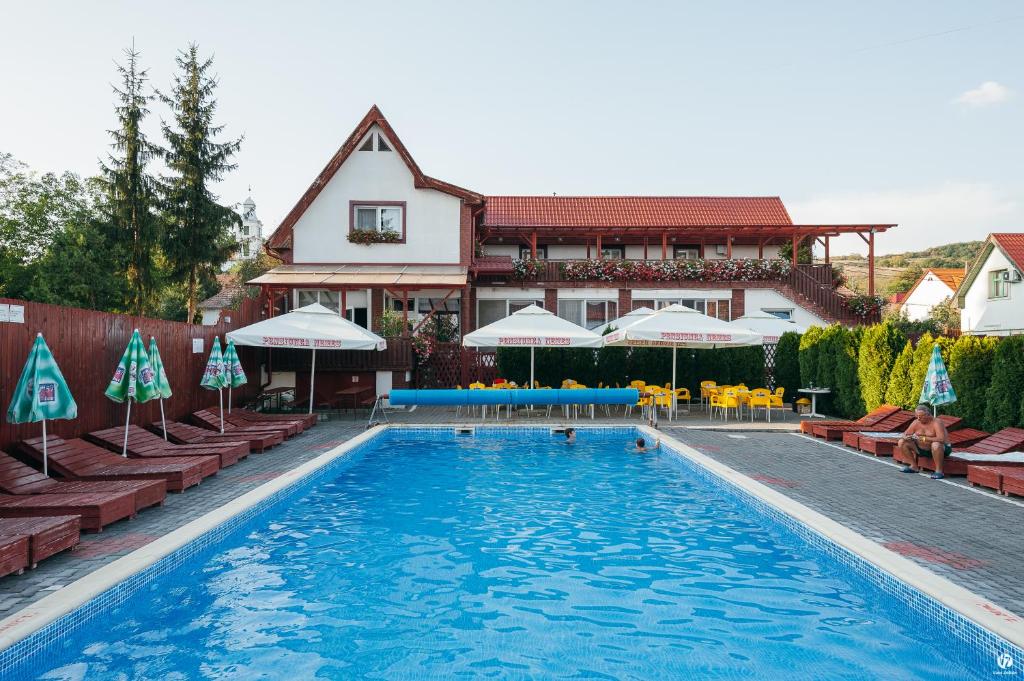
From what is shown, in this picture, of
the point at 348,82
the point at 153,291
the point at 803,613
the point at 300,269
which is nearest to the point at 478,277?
the point at 300,269

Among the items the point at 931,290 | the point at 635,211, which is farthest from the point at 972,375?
the point at 931,290

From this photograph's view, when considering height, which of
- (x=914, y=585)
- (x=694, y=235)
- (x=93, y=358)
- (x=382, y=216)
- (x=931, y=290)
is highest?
(x=931, y=290)

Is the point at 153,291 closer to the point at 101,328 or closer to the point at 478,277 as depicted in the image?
the point at 478,277

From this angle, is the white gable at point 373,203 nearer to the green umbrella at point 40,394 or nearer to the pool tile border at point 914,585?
the green umbrella at point 40,394

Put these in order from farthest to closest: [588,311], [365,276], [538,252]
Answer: [538,252]
[588,311]
[365,276]

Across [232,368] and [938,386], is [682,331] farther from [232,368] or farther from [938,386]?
[232,368]

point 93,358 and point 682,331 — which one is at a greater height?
point 682,331

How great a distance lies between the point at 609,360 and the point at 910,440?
11199 millimetres

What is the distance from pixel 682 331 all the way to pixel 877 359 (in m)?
4.31

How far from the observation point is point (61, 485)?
23.9 ft

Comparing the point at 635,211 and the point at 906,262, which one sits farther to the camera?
the point at 906,262

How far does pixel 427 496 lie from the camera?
917 cm

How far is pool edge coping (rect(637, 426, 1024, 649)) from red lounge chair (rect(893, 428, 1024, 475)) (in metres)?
2.70

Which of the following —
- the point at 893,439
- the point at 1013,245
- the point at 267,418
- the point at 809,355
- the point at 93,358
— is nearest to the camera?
the point at 93,358
